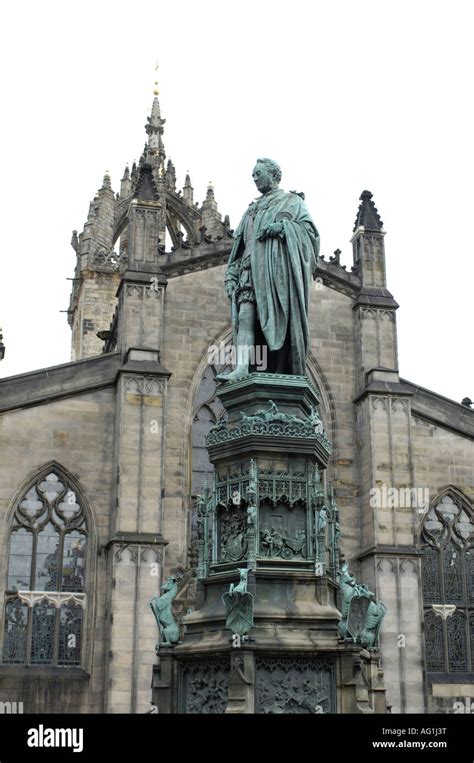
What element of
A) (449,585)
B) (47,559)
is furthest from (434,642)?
(47,559)

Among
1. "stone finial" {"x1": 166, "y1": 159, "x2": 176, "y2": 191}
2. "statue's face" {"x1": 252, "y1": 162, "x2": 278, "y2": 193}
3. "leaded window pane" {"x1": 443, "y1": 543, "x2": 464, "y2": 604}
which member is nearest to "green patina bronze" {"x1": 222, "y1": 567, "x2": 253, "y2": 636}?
"statue's face" {"x1": 252, "y1": 162, "x2": 278, "y2": 193}

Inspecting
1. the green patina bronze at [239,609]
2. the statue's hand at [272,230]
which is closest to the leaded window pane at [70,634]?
the statue's hand at [272,230]

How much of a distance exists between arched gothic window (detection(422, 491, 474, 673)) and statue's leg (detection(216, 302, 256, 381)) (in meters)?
15.2

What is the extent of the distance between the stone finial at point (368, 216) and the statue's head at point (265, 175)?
15749 mm

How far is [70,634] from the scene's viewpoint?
21.7m

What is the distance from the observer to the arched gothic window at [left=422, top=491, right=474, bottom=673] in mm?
22922

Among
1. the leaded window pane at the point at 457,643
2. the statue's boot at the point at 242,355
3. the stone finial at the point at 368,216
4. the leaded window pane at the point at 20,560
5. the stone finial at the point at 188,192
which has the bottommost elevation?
the leaded window pane at the point at 457,643

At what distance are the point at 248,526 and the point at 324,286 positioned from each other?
17.6 m

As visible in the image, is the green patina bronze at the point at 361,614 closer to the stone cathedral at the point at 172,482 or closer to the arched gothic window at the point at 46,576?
the stone cathedral at the point at 172,482

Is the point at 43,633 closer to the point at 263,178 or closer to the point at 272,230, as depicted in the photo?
the point at 263,178

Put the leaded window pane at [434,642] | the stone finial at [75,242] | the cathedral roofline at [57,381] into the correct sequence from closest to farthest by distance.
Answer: the cathedral roofline at [57,381] < the leaded window pane at [434,642] < the stone finial at [75,242]

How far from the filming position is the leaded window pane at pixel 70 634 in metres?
21.6

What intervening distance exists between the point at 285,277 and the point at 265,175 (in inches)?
46.2
